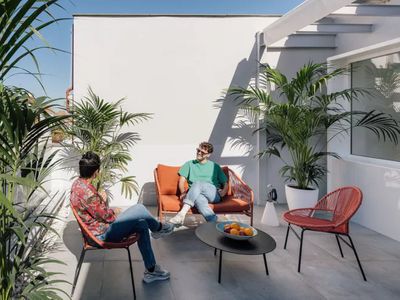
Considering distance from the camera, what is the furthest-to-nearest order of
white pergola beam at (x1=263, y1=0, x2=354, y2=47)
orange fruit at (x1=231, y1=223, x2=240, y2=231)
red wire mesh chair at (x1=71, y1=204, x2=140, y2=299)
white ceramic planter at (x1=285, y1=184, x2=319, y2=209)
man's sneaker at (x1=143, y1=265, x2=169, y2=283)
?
white ceramic planter at (x1=285, y1=184, x2=319, y2=209), white pergola beam at (x1=263, y1=0, x2=354, y2=47), orange fruit at (x1=231, y1=223, x2=240, y2=231), man's sneaker at (x1=143, y1=265, x2=169, y2=283), red wire mesh chair at (x1=71, y1=204, x2=140, y2=299)

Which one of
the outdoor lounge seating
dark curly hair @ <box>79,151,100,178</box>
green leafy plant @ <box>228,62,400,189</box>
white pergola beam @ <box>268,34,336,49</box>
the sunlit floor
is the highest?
white pergola beam @ <box>268,34,336,49</box>

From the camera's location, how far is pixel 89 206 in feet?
8.13

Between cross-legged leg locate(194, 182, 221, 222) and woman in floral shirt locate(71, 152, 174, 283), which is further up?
woman in floral shirt locate(71, 152, 174, 283)

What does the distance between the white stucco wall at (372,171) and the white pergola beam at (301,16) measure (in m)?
0.92

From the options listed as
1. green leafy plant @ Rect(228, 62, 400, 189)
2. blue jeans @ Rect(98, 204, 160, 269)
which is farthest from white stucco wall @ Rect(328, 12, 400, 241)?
blue jeans @ Rect(98, 204, 160, 269)

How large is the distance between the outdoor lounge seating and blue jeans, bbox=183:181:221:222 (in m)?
0.11

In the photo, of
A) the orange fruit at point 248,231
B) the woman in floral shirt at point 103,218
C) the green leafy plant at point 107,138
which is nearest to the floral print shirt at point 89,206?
the woman in floral shirt at point 103,218

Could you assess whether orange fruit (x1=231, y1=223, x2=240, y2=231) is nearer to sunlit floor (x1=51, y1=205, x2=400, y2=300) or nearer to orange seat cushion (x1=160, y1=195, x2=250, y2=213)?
sunlit floor (x1=51, y1=205, x2=400, y2=300)

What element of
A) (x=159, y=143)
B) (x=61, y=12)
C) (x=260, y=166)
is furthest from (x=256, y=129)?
(x=61, y=12)

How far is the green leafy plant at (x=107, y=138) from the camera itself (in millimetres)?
4441

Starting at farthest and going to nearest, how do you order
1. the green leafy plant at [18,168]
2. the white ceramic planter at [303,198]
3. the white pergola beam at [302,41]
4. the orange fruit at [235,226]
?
the white pergola beam at [302,41], the white ceramic planter at [303,198], the orange fruit at [235,226], the green leafy plant at [18,168]

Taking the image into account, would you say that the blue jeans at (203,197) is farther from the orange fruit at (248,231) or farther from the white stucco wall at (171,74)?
the white stucco wall at (171,74)

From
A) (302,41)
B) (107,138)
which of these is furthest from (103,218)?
(302,41)

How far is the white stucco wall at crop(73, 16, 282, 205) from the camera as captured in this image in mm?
5180
